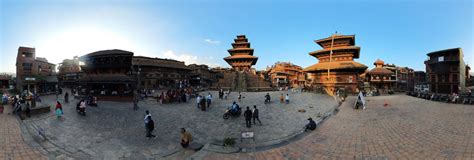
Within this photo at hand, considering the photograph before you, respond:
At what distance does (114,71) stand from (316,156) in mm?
24464

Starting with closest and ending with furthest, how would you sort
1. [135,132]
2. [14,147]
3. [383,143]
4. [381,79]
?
[14,147] < [383,143] < [135,132] < [381,79]

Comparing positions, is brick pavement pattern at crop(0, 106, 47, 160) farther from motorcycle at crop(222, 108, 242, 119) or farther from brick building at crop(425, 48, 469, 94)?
brick building at crop(425, 48, 469, 94)

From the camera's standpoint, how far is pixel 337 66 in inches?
1162

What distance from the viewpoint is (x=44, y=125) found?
10617mm

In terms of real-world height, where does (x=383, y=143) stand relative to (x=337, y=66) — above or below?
below

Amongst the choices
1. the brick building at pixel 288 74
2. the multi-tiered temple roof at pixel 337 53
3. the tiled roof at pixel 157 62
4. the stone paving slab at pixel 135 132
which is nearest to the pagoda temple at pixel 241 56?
the tiled roof at pixel 157 62

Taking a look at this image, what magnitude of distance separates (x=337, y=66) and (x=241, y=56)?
2299 cm

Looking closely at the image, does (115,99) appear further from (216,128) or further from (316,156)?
(316,156)

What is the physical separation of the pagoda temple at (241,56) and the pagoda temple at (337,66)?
15906mm

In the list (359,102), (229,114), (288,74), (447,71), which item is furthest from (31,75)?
(447,71)

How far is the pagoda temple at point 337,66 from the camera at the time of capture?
96.5ft

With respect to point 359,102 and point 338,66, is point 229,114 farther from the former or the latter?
point 338,66

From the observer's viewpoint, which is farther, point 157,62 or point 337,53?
point 157,62

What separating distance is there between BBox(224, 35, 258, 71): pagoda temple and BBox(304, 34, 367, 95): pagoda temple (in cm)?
1591
